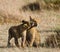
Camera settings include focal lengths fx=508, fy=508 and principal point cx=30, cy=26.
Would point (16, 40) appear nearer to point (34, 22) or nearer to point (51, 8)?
point (34, 22)

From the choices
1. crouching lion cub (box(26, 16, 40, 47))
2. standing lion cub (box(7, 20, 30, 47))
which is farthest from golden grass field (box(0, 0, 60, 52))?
standing lion cub (box(7, 20, 30, 47))

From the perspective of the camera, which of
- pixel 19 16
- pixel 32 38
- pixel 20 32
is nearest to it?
pixel 20 32

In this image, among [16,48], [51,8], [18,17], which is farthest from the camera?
[51,8]

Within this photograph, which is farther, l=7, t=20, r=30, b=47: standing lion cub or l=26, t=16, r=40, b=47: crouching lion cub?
l=26, t=16, r=40, b=47: crouching lion cub

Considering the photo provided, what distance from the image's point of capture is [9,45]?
487 inches

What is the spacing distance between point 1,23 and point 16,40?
17.2 feet

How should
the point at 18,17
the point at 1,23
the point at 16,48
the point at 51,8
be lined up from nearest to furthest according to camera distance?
1. the point at 16,48
2. the point at 1,23
3. the point at 18,17
4. the point at 51,8

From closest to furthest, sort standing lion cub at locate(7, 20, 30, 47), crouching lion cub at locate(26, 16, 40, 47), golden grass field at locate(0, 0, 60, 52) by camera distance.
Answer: standing lion cub at locate(7, 20, 30, 47) < crouching lion cub at locate(26, 16, 40, 47) < golden grass field at locate(0, 0, 60, 52)

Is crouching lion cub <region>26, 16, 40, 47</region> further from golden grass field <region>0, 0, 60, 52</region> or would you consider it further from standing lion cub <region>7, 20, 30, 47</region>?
golden grass field <region>0, 0, 60, 52</region>

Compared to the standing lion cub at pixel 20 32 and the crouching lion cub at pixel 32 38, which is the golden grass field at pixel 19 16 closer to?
the crouching lion cub at pixel 32 38

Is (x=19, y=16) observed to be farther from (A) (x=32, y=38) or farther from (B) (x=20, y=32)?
(B) (x=20, y=32)

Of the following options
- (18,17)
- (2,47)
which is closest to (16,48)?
(2,47)

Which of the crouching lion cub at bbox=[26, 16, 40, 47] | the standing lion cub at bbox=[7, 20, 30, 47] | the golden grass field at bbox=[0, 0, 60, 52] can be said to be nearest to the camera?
the standing lion cub at bbox=[7, 20, 30, 47]

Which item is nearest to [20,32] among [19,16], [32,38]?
[32,38]
